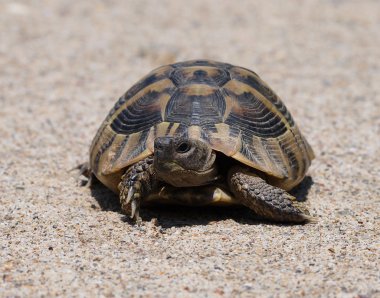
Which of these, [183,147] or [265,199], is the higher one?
[183,147]

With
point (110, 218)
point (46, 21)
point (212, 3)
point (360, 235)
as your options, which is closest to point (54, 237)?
point (110, 218)

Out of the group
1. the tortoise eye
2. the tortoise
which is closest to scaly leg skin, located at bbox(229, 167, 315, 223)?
the tortoise

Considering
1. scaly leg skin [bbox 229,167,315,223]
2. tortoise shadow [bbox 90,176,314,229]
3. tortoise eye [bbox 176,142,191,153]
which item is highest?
tortoise eye [bbox 176,142,191,153]

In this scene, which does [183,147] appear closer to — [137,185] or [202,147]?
[202,147]

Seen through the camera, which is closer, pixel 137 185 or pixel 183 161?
pixel 183 161

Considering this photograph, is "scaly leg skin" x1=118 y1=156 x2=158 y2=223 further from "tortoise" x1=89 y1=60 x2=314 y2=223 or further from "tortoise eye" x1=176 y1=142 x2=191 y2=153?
"tortoise eye" x1=176 y1=142 x2=191 y2=153

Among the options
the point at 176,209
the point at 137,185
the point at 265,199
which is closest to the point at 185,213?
the point at 176,209
